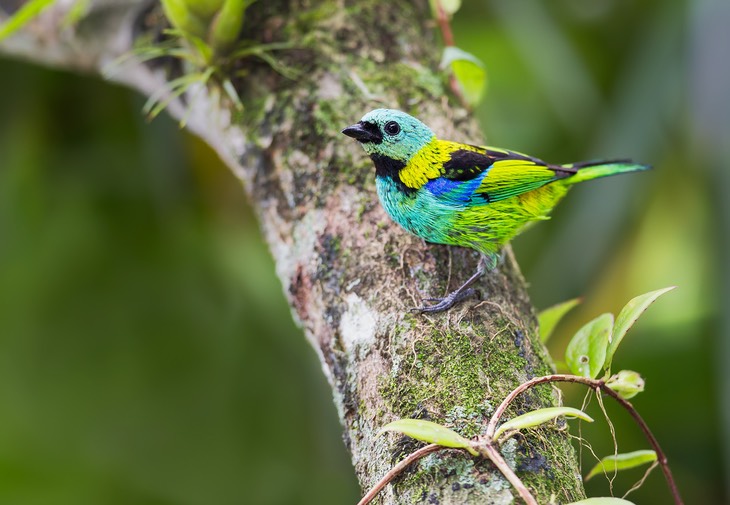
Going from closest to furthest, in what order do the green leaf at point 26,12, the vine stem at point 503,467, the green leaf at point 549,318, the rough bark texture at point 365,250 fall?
the vine stem at point 503,467, the rough bark texture at point 365,250, the green leaf at point 549,318, the green leaf at point 26,12

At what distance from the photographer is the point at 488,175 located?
6.15 feet

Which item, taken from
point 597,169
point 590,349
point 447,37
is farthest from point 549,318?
point 447,37

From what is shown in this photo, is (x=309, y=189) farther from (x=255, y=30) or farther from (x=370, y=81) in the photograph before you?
(x=255, y=30)

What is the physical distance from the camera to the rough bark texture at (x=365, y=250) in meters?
1.37

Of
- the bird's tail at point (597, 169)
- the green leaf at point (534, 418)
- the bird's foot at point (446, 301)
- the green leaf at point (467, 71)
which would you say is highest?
the green leaf at point (467, 71)

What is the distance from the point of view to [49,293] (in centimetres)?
426

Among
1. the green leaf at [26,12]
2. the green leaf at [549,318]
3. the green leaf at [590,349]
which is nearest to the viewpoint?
the green leaf at [590,349]

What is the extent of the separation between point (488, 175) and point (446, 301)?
1.40 feet

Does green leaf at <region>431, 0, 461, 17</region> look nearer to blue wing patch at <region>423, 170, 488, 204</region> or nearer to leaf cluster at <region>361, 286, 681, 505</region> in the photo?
blue wing patch at <region>423, 170, 488, 204</region>

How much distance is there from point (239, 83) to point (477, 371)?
1.11 meters

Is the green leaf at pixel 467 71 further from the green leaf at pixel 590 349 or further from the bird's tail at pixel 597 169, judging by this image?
the green leaf at pixel 590 349

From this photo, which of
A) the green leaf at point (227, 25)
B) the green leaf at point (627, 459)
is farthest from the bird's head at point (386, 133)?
the green leaf at point (627, 459)

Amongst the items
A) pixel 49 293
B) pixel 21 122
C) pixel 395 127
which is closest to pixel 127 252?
pixel 49 293

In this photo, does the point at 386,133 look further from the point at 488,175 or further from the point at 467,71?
the point at 467,71
